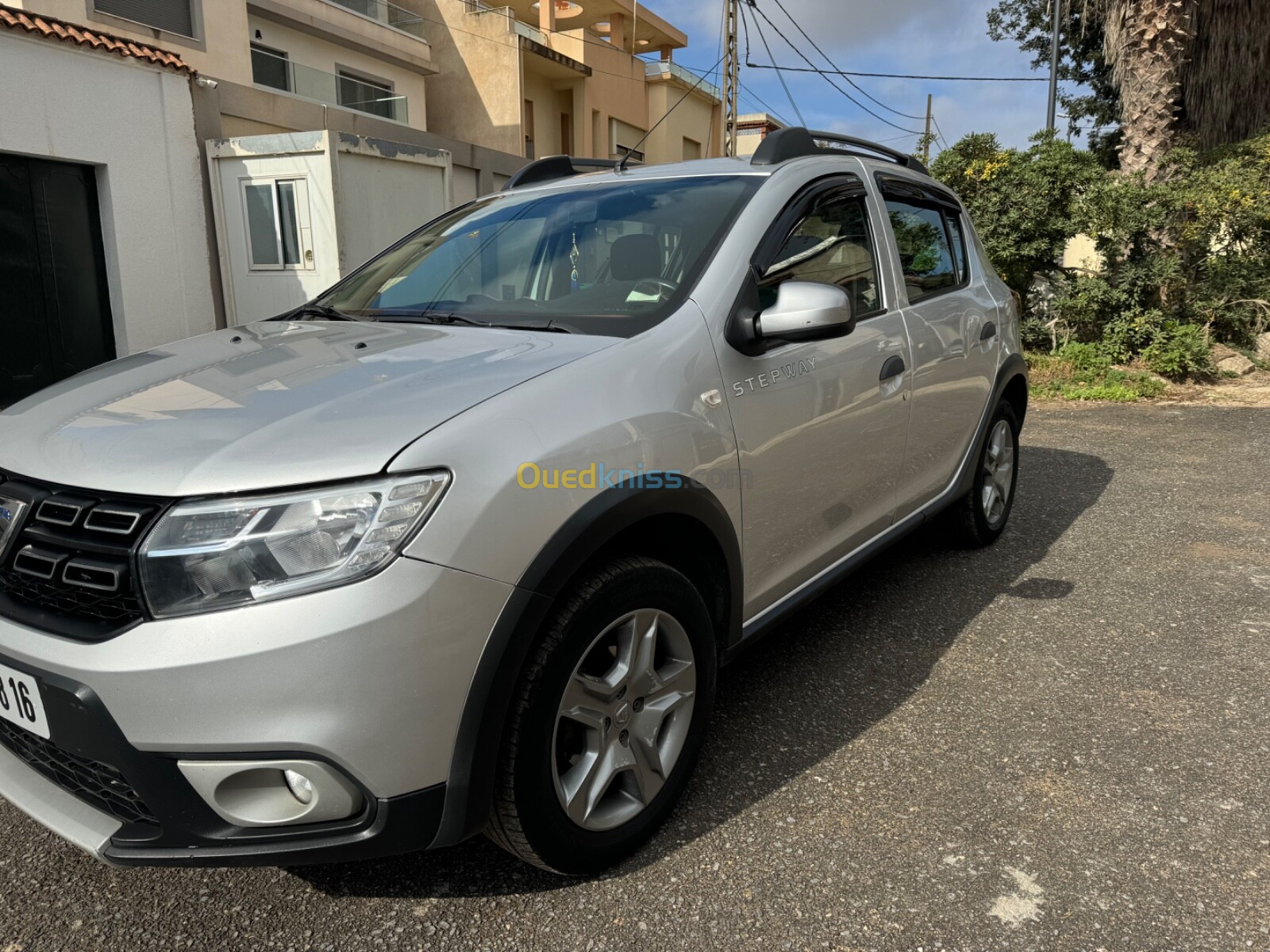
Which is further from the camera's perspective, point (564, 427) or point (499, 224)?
point (499, 224)

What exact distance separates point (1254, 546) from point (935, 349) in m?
2.37

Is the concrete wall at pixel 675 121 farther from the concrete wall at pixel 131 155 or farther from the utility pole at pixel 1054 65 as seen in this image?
the concrete wall at pixel 131 155

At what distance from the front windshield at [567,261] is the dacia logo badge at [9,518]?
1171 mm

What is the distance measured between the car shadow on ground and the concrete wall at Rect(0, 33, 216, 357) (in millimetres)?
9250

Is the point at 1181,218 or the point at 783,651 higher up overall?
the point at 1181,218

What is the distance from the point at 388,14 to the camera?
18.8 m

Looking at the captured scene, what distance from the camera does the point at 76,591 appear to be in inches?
64.9

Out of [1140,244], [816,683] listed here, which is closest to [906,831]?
[816,683]

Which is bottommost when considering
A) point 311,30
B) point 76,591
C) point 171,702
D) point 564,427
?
point 171,702

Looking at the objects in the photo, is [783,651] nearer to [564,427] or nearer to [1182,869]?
[1182,869]

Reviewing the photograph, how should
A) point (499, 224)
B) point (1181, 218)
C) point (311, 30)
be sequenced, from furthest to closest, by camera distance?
point (311, 30) → point (1181, 218) → point (499, 224)

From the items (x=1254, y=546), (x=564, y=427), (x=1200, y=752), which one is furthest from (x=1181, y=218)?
(x=564, y=427)

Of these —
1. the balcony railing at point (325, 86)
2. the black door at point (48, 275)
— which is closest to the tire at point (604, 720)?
the black door at point (48, 275)

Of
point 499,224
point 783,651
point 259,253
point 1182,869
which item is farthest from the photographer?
point 259,253
